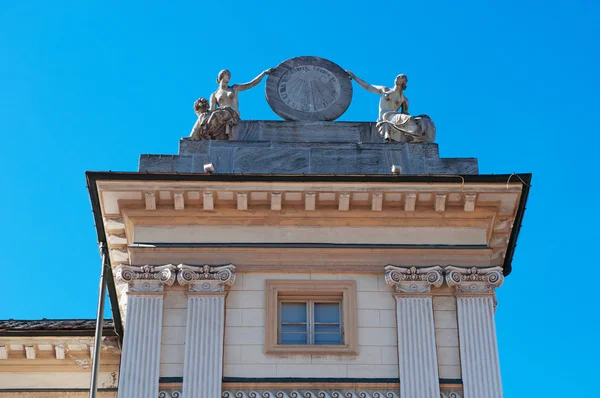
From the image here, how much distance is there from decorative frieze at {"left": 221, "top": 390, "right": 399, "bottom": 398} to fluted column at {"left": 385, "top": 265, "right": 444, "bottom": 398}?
16.5 inches

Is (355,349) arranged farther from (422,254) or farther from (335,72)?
(335,72)

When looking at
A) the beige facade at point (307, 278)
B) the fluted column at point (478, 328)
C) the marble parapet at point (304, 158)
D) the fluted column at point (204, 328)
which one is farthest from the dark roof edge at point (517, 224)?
the fluted column at point (204, 328)

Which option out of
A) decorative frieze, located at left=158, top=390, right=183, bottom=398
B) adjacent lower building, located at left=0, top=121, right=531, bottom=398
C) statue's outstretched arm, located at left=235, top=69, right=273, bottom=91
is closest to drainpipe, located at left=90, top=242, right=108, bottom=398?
adjacent lower building, located at left=0, top=121, right=531, bottom=398

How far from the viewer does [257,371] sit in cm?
2486

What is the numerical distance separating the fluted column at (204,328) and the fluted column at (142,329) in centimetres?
49

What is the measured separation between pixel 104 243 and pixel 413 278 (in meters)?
6.11

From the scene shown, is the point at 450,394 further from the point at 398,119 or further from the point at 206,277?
the point at 398,119

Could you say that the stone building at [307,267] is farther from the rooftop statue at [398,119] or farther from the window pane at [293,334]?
the rooftop statue at [398,119]

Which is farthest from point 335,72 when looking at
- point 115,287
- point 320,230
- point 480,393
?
point 480,393

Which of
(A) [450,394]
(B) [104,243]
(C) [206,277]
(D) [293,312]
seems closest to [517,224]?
(A) [450,394]

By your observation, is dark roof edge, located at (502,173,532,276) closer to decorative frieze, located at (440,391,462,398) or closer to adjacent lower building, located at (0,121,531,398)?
adjacent lower building, located at (0,121,531,398)

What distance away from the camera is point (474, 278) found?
1019 inches

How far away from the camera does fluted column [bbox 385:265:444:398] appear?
2461 cm

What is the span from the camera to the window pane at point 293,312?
1019 inches
